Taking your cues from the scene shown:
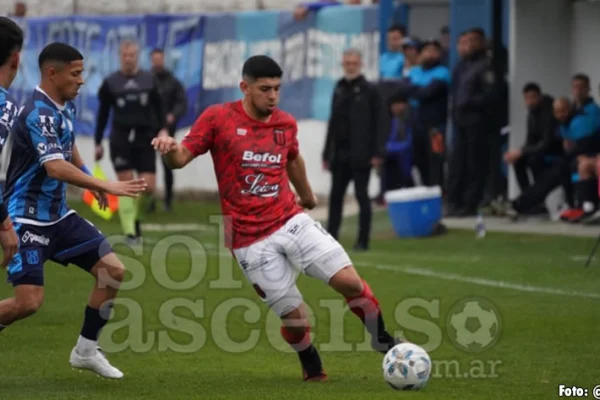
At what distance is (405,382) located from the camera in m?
8.38

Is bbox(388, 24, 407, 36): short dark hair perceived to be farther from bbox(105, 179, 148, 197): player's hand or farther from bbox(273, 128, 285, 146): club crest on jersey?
bbox(105, 179, 148, 197): player's hand

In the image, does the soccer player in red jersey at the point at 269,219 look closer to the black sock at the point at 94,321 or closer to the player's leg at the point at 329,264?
the player's leg at the point at 329,264

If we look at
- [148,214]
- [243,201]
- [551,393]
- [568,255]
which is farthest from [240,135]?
[148,214]

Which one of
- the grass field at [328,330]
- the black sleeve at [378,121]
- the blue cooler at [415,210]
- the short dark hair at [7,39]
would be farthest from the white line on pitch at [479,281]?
the short dark hair at [7,39]

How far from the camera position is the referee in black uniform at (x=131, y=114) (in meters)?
17.9

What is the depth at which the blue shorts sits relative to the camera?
8.57m

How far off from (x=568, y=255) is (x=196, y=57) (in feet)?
35.5

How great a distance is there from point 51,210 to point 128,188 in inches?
32.1

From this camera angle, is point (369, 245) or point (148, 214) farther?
point (148, 214)

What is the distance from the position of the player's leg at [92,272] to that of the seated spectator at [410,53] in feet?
42.6

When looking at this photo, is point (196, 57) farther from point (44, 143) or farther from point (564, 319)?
point (44, 143)

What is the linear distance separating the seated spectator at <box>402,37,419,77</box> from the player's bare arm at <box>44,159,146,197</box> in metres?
13.4

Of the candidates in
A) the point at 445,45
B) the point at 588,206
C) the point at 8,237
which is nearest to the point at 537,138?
the point at 588,206

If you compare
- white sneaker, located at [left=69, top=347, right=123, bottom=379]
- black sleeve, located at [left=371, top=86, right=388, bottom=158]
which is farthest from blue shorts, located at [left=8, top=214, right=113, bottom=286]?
black sleeve, located at [left=371, top=86, right=388, bottom=158]
